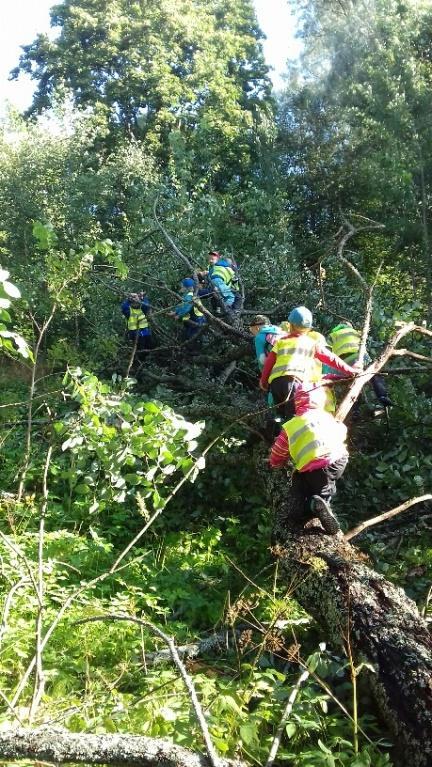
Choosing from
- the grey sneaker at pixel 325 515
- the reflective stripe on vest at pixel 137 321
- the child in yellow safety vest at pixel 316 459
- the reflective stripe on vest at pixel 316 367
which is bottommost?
A: the grey sneaker at pixel 325 515

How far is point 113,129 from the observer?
21.3 m

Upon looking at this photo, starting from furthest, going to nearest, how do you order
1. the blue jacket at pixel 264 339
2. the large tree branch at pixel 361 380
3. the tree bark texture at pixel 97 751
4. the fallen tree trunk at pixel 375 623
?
the blue jacket at pixel 264 339 → the large tree branch at pixel 361 380 → the fallen tree trunk at pixel 375 623 → the tree bark texture at pixel 97 751

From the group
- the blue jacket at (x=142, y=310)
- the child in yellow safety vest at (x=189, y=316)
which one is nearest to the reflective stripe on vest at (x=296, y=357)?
the child in yellow safety vest at (x=189, y=316)

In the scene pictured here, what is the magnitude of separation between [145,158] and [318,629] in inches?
563

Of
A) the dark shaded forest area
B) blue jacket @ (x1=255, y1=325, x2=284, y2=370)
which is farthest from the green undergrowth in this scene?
blue jacket @ (x1=255, y1=325, x2=284, y2=370)

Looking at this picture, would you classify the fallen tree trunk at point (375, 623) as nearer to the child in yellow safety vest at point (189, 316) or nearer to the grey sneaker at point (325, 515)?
the grey sneaker at point (325, 515)

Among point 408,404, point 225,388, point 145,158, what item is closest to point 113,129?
point 145,158

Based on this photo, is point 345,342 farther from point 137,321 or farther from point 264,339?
point 137,321

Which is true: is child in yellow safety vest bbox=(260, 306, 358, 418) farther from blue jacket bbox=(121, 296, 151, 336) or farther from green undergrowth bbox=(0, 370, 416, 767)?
blue jacket bbox=(121, 296, 151, 336)

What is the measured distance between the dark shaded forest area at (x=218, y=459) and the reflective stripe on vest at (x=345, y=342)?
14.5 inches

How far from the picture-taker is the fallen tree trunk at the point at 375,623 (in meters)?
2.55

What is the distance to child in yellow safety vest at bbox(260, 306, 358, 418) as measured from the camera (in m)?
4.80

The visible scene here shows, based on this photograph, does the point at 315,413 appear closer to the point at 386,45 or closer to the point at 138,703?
the point at 138,703

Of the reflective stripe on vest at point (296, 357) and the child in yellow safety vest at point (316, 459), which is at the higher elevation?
the reflective stripe on vest at point (296, 357)
